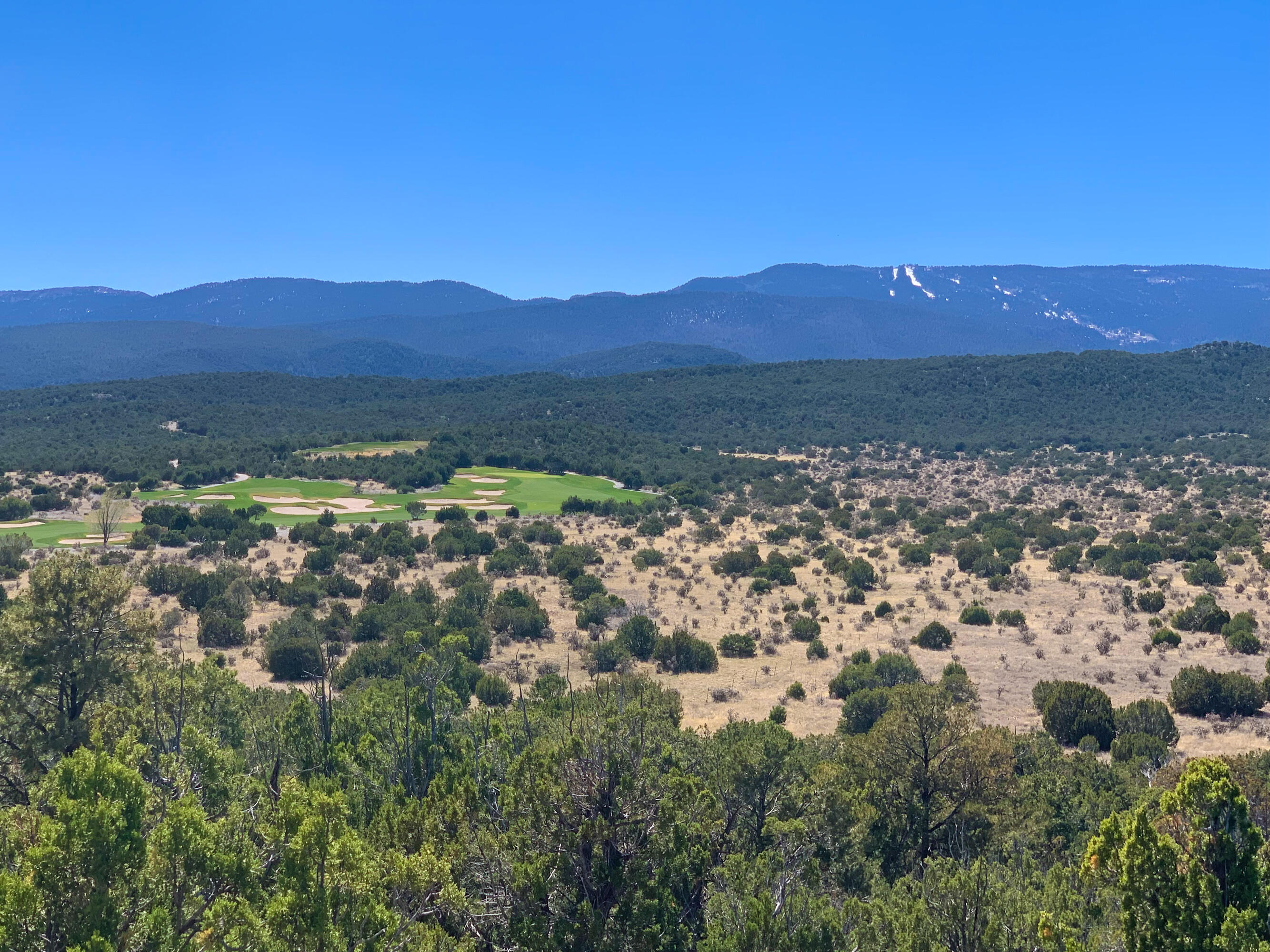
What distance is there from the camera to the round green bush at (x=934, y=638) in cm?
2884

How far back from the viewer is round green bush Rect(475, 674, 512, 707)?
918 inches

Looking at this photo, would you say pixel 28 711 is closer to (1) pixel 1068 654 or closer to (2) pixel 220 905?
(2) pixel 220 905

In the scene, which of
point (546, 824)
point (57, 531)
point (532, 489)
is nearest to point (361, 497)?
point (532, 489)

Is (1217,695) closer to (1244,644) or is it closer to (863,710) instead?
(1244,644)

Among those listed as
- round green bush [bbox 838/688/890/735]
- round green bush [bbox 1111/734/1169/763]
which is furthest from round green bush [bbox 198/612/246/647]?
round green bush [bbox 1111/734/1169/763]

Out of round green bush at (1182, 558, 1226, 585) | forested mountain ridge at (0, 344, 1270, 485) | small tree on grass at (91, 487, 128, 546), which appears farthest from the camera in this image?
forested mountain ridge at (0, 344, 1270, 485)

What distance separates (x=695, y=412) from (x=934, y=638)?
3231 inches

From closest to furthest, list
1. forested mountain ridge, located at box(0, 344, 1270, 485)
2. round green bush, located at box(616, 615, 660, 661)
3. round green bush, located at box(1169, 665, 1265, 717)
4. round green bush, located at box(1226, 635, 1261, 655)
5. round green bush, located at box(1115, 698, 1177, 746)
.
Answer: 1. round green bush, located at box(1115, 698, 1177, 746)
2. round green bush, located at box(1169, 665, 1265, 717)
3. round green bush, located at box(1226, 635, 1261, 655)
4. round green bush, located at box(616, 615, 660, 661)
5. forested mountain ridge, located at box(0, 344, 1270, 485)

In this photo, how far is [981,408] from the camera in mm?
103562

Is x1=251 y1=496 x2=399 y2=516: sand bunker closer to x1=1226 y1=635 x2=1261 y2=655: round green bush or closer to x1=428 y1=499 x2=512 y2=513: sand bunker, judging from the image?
x1=428 y1=499 x2=512 y2=513: sand bunker

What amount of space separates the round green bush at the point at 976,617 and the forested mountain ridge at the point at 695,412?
3889 centimetres

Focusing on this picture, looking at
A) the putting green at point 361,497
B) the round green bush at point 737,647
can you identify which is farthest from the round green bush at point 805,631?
the putting green at point 361,497

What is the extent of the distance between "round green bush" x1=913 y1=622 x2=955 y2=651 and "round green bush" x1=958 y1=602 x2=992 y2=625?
8.55 feet

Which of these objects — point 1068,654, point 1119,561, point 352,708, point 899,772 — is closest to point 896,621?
point 1068,654
